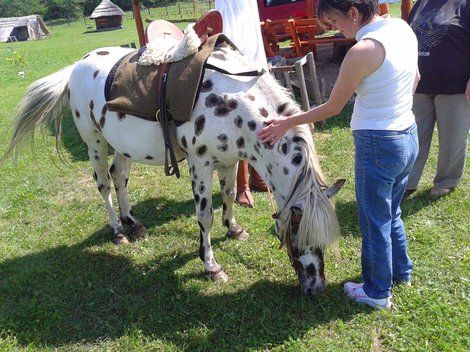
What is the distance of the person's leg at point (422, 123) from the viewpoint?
4.12 m

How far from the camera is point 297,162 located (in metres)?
2.72

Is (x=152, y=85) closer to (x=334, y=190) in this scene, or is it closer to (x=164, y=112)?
(x=164, y=112)

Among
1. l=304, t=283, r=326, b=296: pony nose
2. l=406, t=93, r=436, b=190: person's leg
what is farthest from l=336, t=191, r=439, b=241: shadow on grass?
l=304, t=283, r=326, b=296: pony nose

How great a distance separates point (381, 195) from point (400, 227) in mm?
496

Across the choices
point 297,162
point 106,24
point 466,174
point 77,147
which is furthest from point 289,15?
point 106,24

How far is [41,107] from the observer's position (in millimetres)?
A: 4039

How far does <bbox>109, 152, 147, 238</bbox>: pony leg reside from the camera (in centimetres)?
421

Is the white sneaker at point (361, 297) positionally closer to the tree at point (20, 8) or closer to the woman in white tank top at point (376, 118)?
the woman in white tank top at point (376, 118)

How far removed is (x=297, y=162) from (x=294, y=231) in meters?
0.44

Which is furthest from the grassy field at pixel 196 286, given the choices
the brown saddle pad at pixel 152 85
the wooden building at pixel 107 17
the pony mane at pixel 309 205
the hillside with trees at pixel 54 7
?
the hillside with trees at pixel 54 7

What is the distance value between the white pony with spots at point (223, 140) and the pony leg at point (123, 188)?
144mm

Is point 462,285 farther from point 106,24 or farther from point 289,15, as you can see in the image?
point 106,24

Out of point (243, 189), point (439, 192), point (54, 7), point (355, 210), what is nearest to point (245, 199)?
point (243, 189)

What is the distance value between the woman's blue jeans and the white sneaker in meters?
0.03
